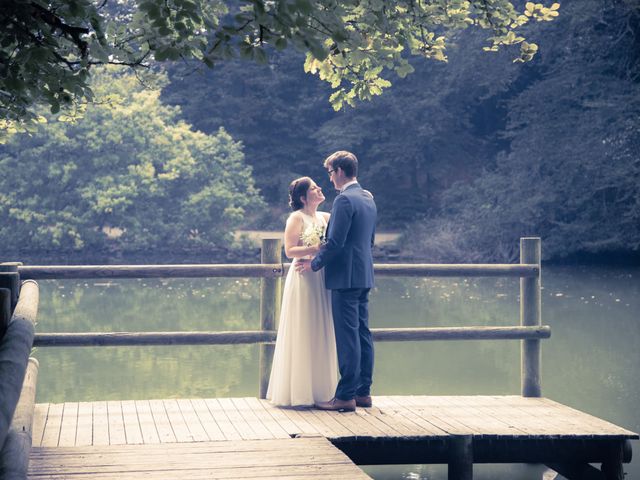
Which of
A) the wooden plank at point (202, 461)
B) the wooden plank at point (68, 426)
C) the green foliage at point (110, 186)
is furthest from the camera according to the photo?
the green foliage at point (110, 186)

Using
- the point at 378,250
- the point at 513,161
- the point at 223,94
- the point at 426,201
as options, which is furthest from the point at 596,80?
the point at 223,94

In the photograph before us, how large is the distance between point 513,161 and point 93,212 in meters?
13.2

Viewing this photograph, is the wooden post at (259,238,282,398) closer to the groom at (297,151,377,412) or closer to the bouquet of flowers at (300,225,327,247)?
the bouquet of flowers at (300,225,327,247)

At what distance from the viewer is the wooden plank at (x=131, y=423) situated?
6840mm

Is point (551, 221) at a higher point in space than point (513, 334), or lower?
higher

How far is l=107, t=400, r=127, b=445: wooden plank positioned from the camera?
6.83 meters

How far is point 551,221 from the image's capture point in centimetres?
3008

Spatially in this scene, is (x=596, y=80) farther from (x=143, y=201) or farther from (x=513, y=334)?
(x=513, y=334)

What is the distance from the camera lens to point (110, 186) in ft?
105

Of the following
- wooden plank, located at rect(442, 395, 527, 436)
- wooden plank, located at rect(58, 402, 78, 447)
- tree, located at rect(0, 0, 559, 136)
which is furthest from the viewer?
wooden plank, located at rect(442, 395, 527, 436)

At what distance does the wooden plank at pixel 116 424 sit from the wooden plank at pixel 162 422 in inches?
9.5

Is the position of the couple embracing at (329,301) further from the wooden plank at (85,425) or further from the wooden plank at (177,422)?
the wooden plank at (85,425)

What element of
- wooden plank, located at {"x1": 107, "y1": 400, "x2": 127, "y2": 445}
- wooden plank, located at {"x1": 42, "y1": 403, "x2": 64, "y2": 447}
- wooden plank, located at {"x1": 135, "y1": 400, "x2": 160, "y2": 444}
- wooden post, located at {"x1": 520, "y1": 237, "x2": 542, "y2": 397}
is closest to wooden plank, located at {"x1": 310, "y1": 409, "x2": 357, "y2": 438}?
wooden plank, located at {"x1": 135, "y1": 400, "x2": 160, "y2": 444}

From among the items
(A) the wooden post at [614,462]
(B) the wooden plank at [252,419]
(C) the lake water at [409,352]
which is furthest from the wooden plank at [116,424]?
(A) the wooden post at [614,462]
